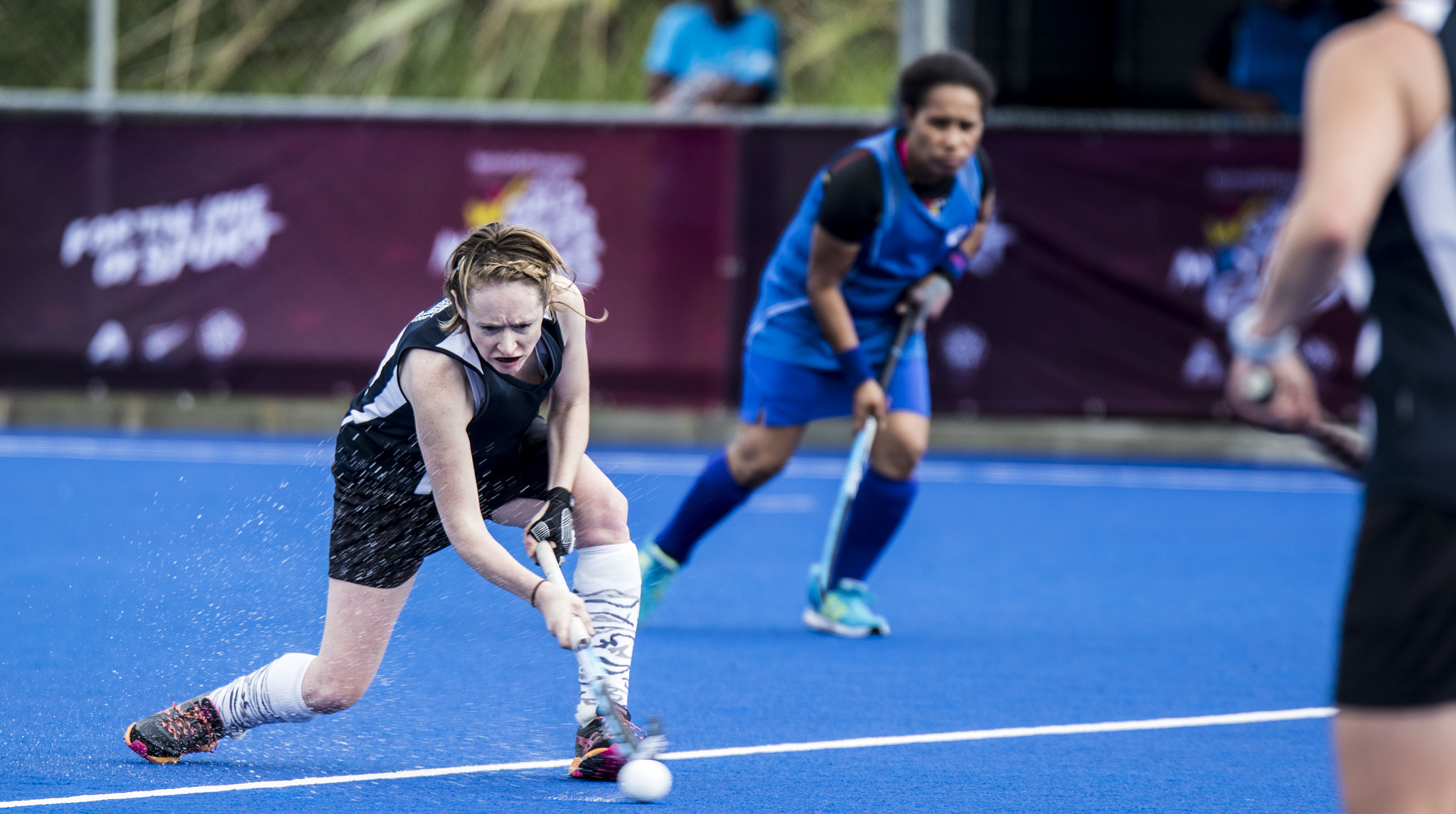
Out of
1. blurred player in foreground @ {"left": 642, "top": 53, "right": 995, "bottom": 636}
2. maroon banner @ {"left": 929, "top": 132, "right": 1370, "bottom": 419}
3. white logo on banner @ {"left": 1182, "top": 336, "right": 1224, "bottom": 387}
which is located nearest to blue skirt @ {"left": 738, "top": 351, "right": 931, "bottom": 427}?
blurred player in foreground @ {"left": 642, "top": 53, "right": 995, "bottom": 636}

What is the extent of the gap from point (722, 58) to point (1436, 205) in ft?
28.9

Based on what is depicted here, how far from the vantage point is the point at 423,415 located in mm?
3455

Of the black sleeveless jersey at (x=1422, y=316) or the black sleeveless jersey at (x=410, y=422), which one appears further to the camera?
the black sleeveless jersey at (x=410, y=422)

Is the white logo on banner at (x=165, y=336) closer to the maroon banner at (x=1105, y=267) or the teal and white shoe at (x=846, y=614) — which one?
the maroon banner at (x=1105, y=267)

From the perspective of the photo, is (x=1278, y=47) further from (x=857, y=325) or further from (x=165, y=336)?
(x=165, y=336)

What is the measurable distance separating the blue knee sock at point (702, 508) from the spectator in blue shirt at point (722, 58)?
208 inches

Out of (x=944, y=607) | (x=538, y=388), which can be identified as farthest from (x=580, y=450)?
(x=944, y=607)

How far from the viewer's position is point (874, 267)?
18.4 ft

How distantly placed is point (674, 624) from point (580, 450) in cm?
215

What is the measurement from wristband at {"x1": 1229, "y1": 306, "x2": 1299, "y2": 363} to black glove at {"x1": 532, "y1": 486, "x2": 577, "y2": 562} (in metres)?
1.58

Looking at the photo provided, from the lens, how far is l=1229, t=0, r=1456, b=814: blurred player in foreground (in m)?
2.04

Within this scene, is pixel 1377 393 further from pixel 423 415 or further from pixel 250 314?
pixel 250 314

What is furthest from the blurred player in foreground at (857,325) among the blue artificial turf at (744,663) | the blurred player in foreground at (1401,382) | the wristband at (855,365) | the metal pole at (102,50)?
the metal pole at (102,50)

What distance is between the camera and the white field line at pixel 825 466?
975cm
